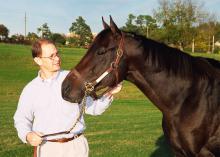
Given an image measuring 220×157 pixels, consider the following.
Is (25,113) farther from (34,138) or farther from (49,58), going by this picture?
(49,58)

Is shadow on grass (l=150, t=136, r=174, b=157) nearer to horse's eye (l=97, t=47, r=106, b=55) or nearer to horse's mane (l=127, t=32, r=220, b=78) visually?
horse's mane (l=127, t=32, r=220, b=78)

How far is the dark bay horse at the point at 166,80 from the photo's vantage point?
4289 millimetres

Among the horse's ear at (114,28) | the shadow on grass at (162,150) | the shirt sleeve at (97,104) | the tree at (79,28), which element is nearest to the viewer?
the horse's ear at (114,28)

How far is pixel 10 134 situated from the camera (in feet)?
Answer: 35.4

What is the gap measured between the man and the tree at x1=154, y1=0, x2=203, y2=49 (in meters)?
53.5

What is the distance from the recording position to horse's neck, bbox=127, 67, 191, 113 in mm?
4484

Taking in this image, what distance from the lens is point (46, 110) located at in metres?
4.38

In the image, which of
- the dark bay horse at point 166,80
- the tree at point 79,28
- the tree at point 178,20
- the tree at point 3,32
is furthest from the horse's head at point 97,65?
the tree at point 79,28

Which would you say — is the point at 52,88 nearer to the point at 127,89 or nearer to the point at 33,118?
the point at 33,118

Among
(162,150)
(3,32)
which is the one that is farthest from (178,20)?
(162,150)

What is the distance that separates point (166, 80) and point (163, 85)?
0.20ft

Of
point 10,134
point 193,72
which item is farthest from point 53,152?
point 10,134

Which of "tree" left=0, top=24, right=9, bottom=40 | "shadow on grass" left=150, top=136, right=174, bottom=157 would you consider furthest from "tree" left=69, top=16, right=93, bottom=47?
"shadow on grass" left=150, top=136, right=174, bottom=157

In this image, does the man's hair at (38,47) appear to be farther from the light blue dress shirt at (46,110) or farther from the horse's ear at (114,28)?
the horse's ear at (114,28)
